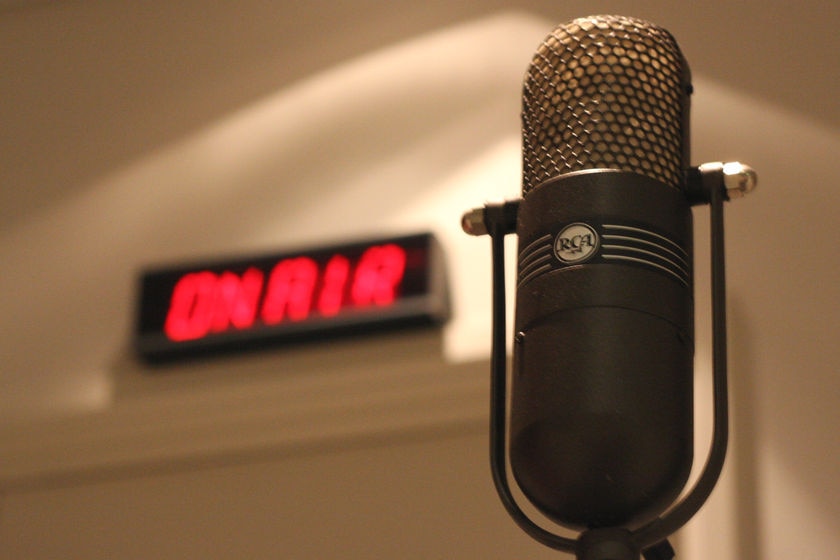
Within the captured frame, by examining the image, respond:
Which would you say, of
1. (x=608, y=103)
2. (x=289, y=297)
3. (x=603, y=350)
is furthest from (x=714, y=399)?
(x=289, y=297)

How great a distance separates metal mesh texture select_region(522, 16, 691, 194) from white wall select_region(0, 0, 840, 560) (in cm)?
68

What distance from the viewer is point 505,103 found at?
6.11 ft

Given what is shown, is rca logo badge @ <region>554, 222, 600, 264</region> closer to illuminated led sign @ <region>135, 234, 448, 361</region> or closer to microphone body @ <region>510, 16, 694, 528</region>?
microphone body @ <region>510, 16, 694, 528</region>

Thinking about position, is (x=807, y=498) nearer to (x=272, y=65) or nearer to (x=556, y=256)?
(x=556, y=256)

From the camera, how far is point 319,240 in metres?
1.84

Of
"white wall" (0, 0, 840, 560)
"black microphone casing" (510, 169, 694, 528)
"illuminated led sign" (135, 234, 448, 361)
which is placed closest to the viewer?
"black microphone casing" (510, 169, 694, 528)

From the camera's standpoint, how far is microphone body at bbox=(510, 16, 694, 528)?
2.56 feet

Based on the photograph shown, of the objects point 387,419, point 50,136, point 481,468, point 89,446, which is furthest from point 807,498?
point 50,136

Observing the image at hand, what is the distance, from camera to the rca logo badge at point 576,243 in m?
0.84

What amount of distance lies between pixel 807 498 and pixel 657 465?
0.75m

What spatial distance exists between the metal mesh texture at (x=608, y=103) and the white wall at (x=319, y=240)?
0.68 metres

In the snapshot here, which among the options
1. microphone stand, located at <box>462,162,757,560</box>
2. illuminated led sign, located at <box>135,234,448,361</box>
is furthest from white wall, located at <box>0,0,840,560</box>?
microphone stand, located at <box>462,162,757,560</box>

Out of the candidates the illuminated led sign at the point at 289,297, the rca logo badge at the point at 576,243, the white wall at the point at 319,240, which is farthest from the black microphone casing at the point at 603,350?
the illuminated led sign at the point at 289,297

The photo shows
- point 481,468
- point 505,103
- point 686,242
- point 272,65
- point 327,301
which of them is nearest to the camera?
point 686,242
